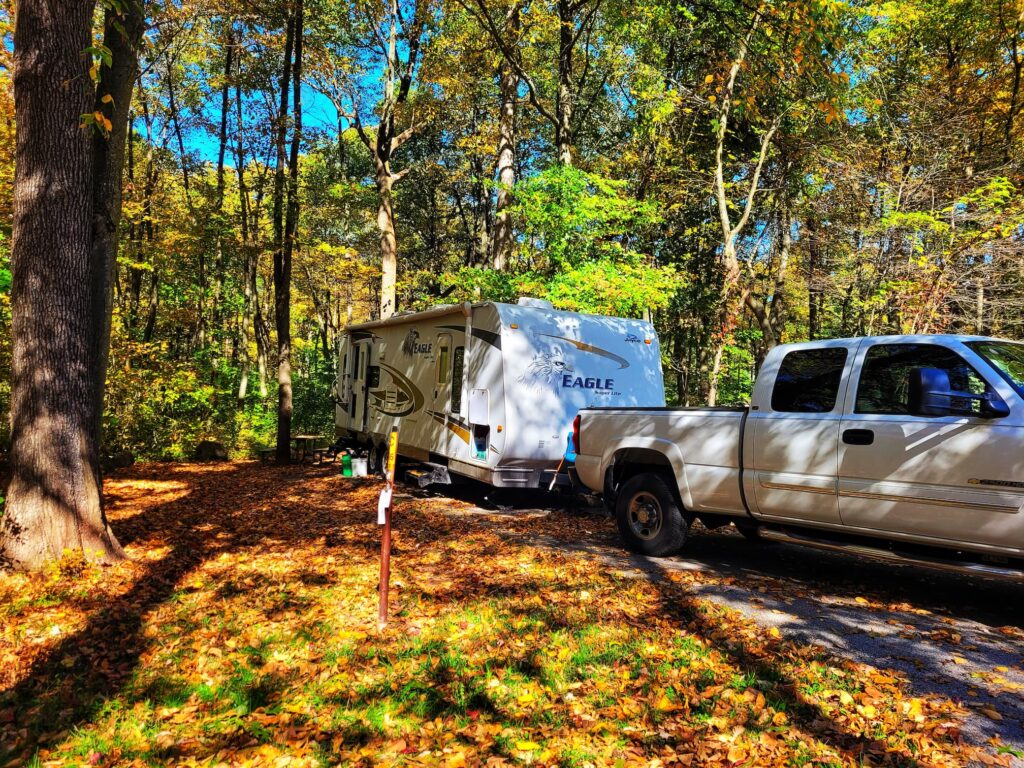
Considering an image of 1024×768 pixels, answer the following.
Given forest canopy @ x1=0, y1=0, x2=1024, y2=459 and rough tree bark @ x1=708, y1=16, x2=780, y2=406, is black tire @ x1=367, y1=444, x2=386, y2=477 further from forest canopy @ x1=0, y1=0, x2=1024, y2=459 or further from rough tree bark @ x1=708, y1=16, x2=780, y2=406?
rough tree bark @ x1=708, y1=16, x2=780, y2=406

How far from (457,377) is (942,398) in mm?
6914

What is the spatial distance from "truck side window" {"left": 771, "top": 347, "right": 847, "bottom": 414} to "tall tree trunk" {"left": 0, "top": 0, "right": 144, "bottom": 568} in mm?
6138

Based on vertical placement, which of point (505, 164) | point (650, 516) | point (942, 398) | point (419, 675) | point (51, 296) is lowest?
point (419, 675)

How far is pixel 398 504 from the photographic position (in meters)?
10.2

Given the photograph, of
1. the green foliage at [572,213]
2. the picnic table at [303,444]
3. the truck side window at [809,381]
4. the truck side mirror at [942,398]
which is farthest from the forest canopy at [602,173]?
the truck side mirror at [942,398]

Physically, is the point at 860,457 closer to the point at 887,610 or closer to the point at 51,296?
the point at 887,610

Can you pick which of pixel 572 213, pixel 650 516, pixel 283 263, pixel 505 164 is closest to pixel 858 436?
pixel 650 516

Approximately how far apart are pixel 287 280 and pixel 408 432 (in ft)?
21.8

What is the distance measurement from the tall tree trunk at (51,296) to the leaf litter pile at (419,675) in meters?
0.45

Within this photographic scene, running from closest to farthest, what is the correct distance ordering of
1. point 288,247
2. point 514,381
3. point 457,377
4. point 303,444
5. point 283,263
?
point 514,381 < point 457,377 < point 288,247 < point 283,263 < point 303,444

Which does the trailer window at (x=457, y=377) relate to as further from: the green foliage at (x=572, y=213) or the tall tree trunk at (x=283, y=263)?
A: the tall tree trunk at (x=283, y=263)

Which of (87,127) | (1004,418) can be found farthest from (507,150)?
(1004,418)

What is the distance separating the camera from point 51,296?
5.36 metres

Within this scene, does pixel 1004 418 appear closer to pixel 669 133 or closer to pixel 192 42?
pixel 669 133
